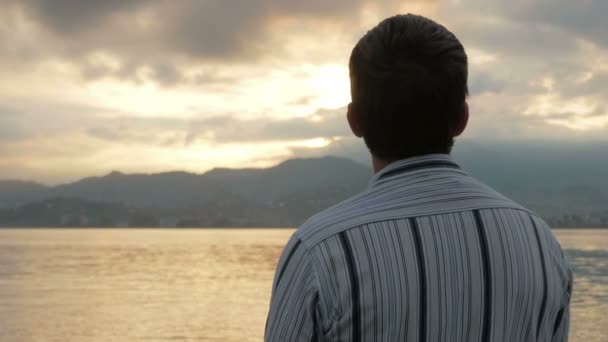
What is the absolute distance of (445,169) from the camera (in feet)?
6.47

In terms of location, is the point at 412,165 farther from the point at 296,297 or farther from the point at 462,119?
the point at 296,297

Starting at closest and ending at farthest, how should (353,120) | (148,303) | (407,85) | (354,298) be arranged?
(354,298) → (407,85) → (353,120) → (148,303)

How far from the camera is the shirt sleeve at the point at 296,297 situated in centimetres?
177

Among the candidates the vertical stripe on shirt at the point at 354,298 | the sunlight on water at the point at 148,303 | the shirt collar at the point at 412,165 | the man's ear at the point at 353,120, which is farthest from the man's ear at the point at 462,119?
the sunlight on water at the point at 148,303

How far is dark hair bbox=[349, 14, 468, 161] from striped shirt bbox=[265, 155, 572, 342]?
0.23 ft

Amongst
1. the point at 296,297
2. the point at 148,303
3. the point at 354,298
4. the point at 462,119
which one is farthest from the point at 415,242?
the point at 148,303

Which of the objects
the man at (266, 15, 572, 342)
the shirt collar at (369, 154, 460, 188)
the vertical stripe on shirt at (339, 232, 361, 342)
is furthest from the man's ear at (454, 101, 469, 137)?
the vertical stripe on shirt at (339, 232, 361, 342)

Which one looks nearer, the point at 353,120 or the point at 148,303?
the point at 353,120

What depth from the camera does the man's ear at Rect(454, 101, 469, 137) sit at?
2039 mm

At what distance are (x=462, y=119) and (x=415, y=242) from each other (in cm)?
42

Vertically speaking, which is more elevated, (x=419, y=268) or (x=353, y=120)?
(x=353, y=120)

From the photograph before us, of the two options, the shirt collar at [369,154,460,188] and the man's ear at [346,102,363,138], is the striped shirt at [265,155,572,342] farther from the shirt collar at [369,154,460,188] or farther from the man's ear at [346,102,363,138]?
the man's ear at [346,102,363,138]

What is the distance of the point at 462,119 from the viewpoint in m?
2.06

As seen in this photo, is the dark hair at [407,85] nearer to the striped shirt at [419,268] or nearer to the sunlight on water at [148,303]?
the striped shirt at [419,268]
